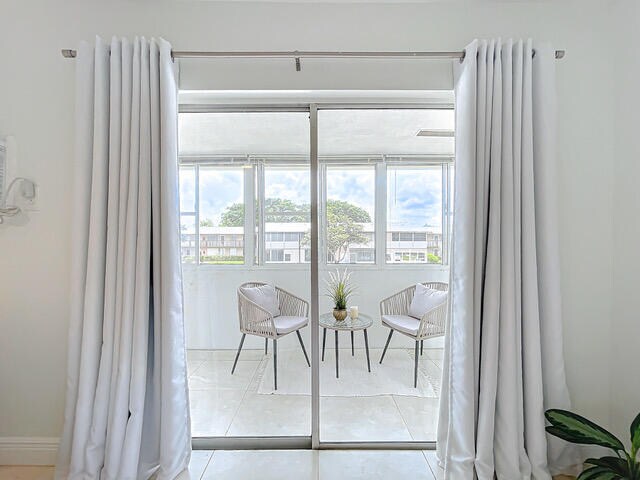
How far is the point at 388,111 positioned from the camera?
81.4 inches

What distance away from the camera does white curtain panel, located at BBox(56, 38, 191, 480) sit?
5.65 ft

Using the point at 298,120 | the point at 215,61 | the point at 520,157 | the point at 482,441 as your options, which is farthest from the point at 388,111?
the point at 482,441

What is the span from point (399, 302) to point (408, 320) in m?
0.12

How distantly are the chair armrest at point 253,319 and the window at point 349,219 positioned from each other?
1.72ft

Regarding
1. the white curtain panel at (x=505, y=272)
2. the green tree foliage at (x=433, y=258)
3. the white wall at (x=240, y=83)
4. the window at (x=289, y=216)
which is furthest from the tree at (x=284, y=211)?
the white curtain panel at (x=505, y=272)

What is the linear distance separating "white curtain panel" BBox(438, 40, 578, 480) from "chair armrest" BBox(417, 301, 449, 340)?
232 millimetres

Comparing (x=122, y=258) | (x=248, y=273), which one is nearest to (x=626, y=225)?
(x=248, y=273)

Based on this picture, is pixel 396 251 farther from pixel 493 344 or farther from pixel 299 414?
pixel 299 414

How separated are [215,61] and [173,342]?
1.54m

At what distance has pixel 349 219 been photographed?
209 cm

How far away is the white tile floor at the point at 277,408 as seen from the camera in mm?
2076

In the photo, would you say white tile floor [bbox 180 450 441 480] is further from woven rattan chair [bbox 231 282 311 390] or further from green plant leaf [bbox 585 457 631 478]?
green plant leaf [bbox 585 457 631 478]

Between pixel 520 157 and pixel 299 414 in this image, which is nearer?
pixel 520 157

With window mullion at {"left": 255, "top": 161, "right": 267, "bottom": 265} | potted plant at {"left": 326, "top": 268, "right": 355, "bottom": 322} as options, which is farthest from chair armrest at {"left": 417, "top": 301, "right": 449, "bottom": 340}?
window mullion at {"left": 255, "top": 161, "right": 267, "bottom": 265}
